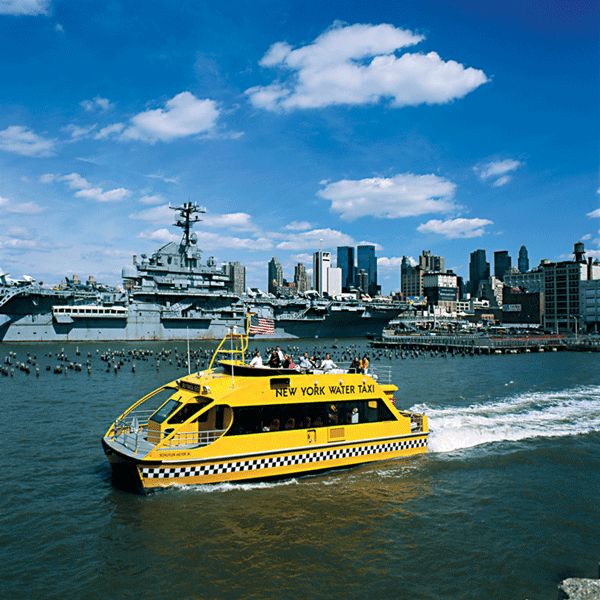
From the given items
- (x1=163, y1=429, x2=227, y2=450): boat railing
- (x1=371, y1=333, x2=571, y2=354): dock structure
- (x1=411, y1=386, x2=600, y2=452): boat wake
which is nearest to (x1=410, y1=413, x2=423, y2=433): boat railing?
(x1=411, y1=386, x2=600, y2=452): boat wake

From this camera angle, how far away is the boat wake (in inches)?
717

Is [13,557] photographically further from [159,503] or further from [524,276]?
[524,276]

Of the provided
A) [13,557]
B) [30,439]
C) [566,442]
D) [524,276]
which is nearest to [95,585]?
[13,557]

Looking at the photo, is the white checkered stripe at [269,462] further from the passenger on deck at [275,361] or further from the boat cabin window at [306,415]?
the passenger on deck at [275,361]

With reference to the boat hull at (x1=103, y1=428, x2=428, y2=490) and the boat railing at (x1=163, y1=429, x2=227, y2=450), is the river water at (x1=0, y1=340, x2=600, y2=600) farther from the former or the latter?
→ the boat railing at (x1=163, y1=429, x2=227, y2=450)

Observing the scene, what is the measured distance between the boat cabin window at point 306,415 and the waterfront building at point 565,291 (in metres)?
124

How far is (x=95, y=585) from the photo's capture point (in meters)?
8.54

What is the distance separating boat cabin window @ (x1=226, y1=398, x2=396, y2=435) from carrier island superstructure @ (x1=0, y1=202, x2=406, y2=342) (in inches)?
1770

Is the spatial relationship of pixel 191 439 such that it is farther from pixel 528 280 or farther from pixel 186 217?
pixel 528 280

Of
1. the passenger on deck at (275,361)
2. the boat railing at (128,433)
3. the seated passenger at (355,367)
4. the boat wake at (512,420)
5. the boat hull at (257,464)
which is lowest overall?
the boat wake at (512,420)

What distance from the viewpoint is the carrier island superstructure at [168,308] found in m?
67.2

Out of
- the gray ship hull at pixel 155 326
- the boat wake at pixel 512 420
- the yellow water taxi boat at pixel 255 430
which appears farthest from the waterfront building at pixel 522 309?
the yellow water taxi boat at pixel 255 430

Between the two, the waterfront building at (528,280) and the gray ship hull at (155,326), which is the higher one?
the waterfront building at (528,280)

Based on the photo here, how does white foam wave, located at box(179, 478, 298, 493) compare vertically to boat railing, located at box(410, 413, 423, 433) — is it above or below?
below
